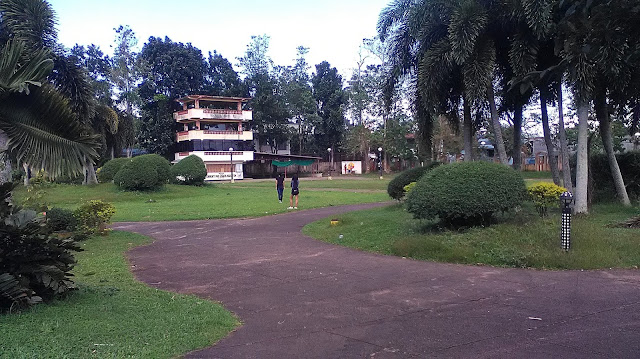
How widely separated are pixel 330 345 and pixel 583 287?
4402 mm

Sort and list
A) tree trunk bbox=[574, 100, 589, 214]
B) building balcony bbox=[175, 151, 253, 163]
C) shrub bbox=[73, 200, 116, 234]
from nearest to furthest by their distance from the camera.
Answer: tree trunk bbox=[574, 100, 589, 214] → shrub bbox=[73, 200, 116, 234] → building balcony bbox=[175, 151, 253, 163]

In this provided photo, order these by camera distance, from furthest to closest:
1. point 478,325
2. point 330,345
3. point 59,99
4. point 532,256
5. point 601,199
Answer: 1. point 601,199
2. point 532,256
3. point 59,99
4. point 478,325
5. point 330,345

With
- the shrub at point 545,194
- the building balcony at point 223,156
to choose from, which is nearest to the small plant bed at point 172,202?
the shrub at point 545,194

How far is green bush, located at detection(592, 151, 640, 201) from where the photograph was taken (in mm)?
17359

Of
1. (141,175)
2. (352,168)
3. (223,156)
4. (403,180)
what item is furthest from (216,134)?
(403,180)

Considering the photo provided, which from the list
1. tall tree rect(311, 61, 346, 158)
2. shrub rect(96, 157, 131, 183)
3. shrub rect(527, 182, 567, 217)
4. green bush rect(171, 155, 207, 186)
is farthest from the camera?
tall tree rect(311, 61, 346, 158)

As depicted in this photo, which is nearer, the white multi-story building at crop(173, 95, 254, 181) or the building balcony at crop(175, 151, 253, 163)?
the white multi-story building at crop(173, 95, 254, 181)

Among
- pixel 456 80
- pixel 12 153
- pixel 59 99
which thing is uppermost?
pixel 456 80

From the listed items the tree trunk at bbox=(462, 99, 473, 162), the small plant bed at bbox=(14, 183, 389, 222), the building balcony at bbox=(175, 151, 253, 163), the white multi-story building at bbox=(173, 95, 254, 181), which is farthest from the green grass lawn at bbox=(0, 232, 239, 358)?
the building balcony at bbox=(175, 151, 253, 163)

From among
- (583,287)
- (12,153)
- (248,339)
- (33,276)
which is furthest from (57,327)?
(583,287)

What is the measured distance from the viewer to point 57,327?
17.3 feet

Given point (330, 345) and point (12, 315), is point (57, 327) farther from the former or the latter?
point (330, 345)

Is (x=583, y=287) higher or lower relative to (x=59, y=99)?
lower

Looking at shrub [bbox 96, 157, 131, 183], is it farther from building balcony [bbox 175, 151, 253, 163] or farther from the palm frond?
the palm frond
